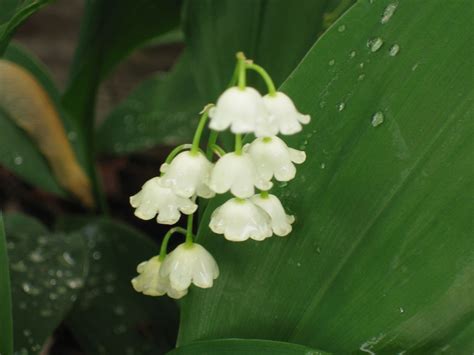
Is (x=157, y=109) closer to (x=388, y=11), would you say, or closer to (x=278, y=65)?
(x=278, y=65)

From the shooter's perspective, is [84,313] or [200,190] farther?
[84,313]

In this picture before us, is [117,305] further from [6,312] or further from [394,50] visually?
[394,50]

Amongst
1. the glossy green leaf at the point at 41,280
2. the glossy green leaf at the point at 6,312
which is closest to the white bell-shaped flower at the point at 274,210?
the glossy green leaf at the point at 6,312

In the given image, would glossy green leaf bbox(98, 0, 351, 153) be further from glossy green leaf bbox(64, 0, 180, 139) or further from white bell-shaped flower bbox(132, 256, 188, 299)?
white bell-shaped flower bbox(132, 256, 188, 299)

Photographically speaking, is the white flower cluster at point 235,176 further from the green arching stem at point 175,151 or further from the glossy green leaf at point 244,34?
the glossy green leaf at point 244,34

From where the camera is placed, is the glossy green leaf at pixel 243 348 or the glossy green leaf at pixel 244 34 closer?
the glossy green leaf at pixel 243 348

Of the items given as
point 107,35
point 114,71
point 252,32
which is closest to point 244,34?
point 252,32

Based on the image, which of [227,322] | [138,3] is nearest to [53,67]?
[138,3]
